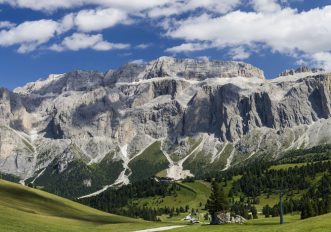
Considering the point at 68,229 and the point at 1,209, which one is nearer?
the point at 68,229

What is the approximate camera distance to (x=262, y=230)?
64.1m

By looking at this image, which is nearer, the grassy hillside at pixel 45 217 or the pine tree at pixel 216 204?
the grassy hillside at pixel 45 217

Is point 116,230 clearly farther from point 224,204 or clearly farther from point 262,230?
point 224,204

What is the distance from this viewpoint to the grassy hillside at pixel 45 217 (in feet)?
261

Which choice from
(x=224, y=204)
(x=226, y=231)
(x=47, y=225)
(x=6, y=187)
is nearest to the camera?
(x=226, y=231)

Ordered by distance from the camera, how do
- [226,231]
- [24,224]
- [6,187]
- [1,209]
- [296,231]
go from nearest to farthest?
[296,231] → [226,231] → [24,224] → [1,209] → [6,187]

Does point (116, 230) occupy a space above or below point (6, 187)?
below

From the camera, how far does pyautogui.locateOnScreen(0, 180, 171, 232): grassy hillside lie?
3137 inches

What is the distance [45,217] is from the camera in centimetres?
9769

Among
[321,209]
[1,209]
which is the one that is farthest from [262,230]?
[321,209]

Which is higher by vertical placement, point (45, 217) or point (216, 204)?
point (216, 204)

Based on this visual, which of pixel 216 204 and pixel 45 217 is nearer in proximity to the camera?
pixel 45 217

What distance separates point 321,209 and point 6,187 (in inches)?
3729

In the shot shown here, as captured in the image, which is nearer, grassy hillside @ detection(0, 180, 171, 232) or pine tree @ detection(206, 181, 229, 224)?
grassy hillside @ detection(0, 180, 171, 232)
